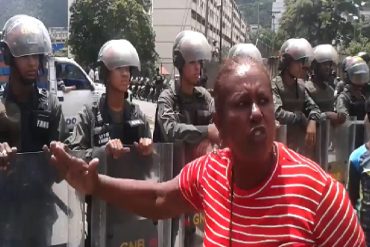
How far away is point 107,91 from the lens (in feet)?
12.3

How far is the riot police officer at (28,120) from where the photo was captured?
2.88 m

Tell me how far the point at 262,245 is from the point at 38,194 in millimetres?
1613

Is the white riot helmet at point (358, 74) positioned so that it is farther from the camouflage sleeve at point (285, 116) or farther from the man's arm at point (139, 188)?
the man's arm at point (139, 188)

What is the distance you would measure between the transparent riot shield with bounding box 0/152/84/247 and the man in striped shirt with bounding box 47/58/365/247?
1.07 m

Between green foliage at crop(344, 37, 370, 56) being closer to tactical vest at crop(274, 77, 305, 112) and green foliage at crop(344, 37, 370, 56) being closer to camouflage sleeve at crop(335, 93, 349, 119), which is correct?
camouflage sleeve at crop(335, 93, 349, 119)

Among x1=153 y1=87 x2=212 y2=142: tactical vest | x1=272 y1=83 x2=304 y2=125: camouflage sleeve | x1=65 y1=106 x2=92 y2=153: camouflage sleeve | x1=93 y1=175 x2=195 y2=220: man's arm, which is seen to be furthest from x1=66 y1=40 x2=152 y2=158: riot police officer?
x1=272 y1=83 x2=304 y2=125: camouflage sleeve

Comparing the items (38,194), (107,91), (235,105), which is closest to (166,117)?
(107,91)

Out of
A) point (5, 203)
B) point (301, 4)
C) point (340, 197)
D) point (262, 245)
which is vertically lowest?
point (5, 203)

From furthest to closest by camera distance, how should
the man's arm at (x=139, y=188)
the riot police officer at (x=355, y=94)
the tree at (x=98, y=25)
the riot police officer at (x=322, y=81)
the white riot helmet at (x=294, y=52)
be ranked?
1. the tree at (x=98, y=25)
2. the riot police officer at (x=355, y=94)
3. the riot police officer at (x=322, y=81)
4. the white riot helmet at (x=294, y=52)
5. the man's arm at (x=139, y=188)

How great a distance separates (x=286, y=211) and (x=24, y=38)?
2328mm

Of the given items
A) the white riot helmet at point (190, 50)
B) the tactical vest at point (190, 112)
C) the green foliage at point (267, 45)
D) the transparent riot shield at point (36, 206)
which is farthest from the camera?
the green foliage at point (267, 45)

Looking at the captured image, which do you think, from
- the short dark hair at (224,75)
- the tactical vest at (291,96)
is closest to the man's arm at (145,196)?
the short dark hair at (224,75)

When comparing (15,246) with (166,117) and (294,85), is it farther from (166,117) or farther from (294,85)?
(294,85)

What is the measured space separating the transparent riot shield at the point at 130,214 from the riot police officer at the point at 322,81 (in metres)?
2.77
